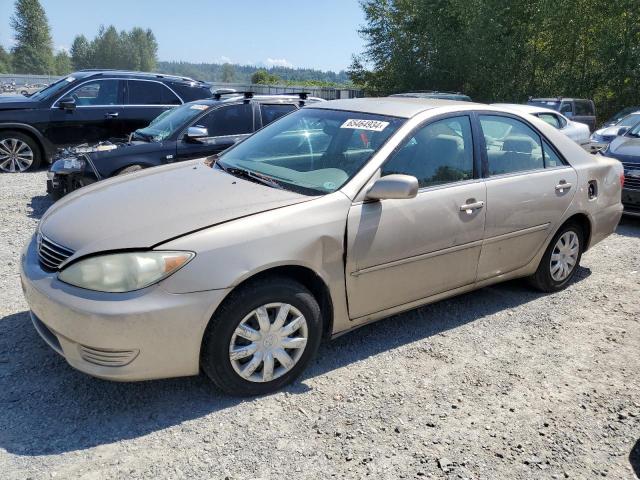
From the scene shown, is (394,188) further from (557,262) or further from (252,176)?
(557,262)

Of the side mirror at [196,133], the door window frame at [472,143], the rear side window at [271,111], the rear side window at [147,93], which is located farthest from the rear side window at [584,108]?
the door window frame at [472,143]

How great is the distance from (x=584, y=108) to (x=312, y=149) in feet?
53.4

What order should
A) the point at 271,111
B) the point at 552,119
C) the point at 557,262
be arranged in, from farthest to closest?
the point at 552,119 → the point at 271,111 → the point at 557,262

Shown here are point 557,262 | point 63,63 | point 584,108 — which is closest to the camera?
point 557,262

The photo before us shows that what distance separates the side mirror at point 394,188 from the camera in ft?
10.4

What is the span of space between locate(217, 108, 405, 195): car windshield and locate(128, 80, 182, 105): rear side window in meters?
6.59

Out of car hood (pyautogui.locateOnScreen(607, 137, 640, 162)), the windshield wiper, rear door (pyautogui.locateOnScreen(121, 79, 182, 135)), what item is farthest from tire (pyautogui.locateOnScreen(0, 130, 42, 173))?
car hood (pyautogui.locateOnScreen(607, 137, 640, 162))

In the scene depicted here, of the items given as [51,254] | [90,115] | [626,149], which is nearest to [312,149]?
[51,254]

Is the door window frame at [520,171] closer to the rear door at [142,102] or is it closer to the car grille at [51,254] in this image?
the car grille at [51,254]

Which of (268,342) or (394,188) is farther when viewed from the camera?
(394,188)

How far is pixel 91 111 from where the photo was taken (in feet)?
32.0

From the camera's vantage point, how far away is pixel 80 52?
139 meters

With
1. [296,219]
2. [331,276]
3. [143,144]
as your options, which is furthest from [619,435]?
[143,144]

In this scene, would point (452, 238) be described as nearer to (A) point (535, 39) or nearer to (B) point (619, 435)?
(B) point (619, 435)
